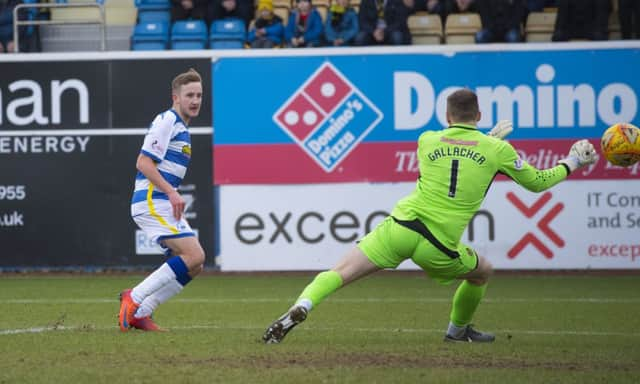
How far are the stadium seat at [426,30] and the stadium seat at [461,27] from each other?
138mm

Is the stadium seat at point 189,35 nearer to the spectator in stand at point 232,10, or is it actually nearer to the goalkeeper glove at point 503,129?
the spectator in stand at point 232,10

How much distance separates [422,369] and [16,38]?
12.5 m

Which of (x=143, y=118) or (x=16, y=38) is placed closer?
(x=143, y=118)

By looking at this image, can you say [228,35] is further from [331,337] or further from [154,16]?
[331,337]

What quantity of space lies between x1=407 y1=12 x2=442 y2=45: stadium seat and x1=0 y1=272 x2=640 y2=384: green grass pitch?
5083 mm

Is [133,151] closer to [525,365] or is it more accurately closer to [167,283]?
[167,283]

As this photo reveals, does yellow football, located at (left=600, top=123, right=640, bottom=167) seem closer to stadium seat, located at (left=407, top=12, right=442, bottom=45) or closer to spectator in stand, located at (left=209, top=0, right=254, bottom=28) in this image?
stadium seat, located at (left=407, top=12, right=442, bottom=45)

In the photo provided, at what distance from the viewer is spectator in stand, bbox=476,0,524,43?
17.6 m

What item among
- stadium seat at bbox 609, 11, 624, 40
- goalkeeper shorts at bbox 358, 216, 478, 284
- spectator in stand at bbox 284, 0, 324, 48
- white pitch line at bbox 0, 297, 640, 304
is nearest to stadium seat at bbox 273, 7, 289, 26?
spectator in stand at bbox 284, 0, 324, 48

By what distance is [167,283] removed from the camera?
8.99 m

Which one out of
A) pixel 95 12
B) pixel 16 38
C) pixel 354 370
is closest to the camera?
pixel 354 370

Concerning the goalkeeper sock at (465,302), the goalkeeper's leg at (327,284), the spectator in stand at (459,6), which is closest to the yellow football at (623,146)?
the goalkeeper sock at (465,302)

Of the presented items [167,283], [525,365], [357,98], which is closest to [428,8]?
[357,98]

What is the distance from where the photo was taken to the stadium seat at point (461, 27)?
1831cm
